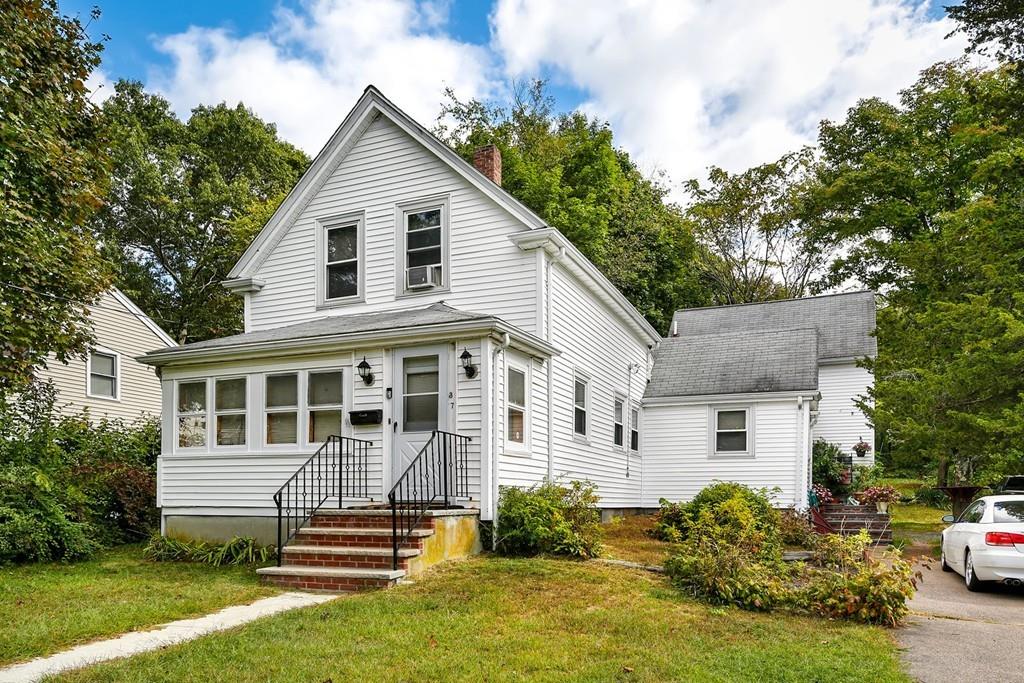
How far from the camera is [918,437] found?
15.4m

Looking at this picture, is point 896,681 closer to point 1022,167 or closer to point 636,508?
point 636,508

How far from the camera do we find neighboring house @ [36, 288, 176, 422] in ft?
66.2

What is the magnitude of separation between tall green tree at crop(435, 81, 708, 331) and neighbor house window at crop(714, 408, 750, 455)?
31.7ft

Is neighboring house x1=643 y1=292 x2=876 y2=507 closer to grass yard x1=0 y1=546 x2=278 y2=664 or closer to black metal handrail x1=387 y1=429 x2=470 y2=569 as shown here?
black metal handrail x1=387 y1=429 x2=470 y2=569

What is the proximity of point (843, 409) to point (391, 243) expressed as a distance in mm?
16267

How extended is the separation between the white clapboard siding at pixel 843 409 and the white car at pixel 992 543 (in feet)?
42.2

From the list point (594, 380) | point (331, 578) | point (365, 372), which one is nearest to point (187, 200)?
point (594, 380)

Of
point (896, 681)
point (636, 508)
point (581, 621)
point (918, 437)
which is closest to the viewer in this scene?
point (896, 681)

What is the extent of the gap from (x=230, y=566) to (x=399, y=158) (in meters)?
7.82

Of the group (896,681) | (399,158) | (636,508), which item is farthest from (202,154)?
(896,681)

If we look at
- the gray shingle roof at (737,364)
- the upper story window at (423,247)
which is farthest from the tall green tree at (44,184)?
the gray shingle roof at (737,364)

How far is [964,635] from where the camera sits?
7316mm

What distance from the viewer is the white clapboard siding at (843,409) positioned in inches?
920

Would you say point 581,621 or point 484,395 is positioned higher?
point 484,395
